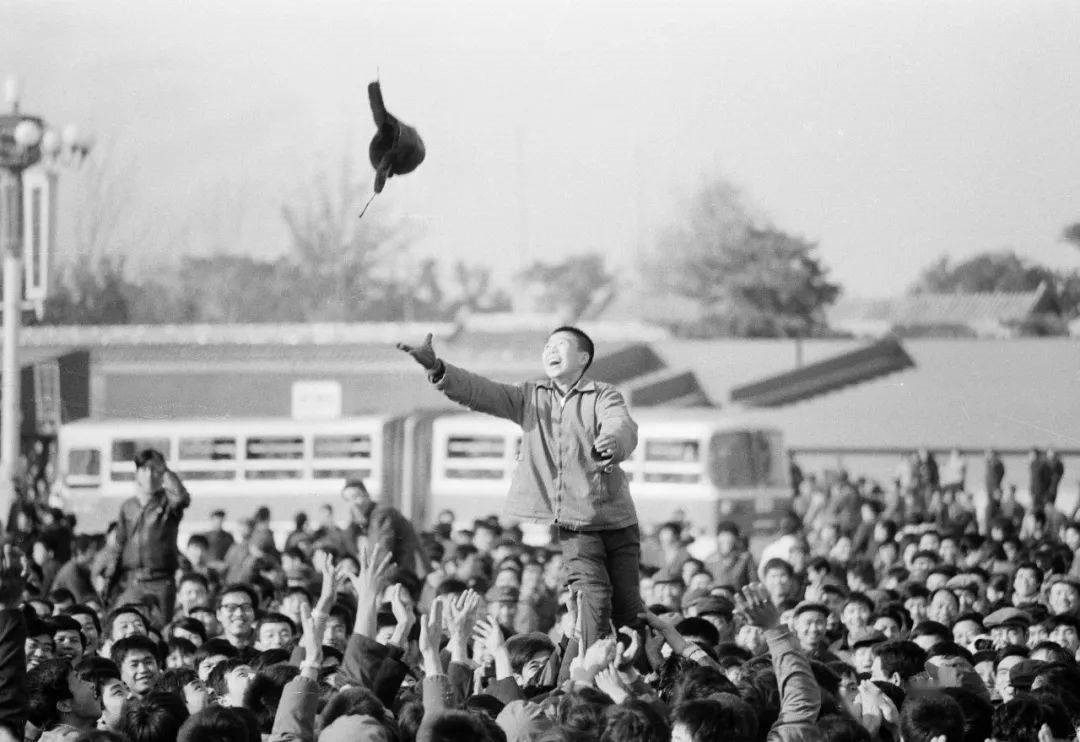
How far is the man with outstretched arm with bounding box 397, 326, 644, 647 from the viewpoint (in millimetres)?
8016

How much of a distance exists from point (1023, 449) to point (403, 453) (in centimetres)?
1472

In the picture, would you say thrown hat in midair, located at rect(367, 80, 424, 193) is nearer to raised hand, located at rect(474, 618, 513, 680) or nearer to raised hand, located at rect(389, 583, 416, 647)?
raised hand, located at rect(389, 583, 416, 647)

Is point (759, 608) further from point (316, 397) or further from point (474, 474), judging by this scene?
point (316, 397)

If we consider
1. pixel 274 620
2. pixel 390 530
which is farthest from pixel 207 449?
pixel 274 620

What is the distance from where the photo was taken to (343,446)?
1150 inches

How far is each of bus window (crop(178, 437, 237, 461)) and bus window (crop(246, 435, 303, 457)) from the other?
265 millimetres

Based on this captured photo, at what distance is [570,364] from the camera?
802 centimetres

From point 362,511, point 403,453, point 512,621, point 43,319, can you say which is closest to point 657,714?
point 512,621

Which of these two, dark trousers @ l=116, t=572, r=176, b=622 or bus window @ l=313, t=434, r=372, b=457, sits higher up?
bus window @ l=313, t=434, r=372, b=457

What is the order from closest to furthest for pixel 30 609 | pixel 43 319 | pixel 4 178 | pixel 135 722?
pixel 135 722
pixel 30 609
pixel 4 178
pixel 43 319

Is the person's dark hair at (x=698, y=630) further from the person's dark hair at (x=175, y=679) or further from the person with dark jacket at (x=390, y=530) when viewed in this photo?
the person with dark jacket at (x=390, y=530)

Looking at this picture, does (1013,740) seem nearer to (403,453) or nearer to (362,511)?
(362,511)

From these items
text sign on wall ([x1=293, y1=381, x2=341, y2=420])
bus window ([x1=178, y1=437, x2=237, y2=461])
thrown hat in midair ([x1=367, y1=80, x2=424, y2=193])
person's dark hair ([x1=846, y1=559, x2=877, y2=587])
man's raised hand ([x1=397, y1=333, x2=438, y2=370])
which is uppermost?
thrown hat in midair ([x1=367, y1=80, x2=424, y2=193])

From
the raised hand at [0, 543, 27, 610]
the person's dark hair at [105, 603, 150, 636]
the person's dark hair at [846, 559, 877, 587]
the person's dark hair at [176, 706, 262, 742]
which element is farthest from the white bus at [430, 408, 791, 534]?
the person's dark hair at [176, 706, 262, 742]
